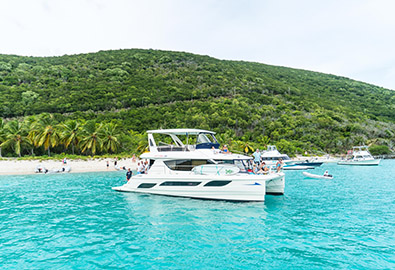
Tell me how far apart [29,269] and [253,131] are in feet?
245

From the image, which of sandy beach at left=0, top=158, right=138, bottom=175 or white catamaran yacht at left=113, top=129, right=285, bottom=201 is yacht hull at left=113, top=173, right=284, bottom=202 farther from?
sandy beach at left=0, top=158, right=138, bottom=175

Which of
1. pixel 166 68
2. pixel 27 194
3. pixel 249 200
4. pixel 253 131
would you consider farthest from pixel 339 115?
pixel 27 194

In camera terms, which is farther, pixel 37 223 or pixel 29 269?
pixel 37 223

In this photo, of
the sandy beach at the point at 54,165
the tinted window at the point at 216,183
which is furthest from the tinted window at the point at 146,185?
the sandy beach at the point at 54,165

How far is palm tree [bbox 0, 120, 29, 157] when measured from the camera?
4550 cm

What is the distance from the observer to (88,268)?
753cm

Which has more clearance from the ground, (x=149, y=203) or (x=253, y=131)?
(x=253, y=131)

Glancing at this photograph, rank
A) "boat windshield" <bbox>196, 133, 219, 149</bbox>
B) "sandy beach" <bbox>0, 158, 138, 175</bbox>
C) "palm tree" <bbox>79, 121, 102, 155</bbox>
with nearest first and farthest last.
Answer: "boat windshield" <bbox>196, 133, 219, 149</bbox>
"sandy beach" <bbox>0, 158, 138, 175</bbox>
"palm tree" <bbox>79, 121, 102, 155</bbox>

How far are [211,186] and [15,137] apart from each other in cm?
4652

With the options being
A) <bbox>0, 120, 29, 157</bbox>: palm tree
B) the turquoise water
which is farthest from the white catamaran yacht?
<bbox>0, 120, 29, 157</bbox>: palm tree

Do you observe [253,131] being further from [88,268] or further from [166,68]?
[88,268]

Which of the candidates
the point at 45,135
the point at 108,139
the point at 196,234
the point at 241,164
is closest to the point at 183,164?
the point at 241,164

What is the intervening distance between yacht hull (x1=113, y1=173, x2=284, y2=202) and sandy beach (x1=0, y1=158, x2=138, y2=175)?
27165 millimetres

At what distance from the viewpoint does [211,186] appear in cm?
1552
